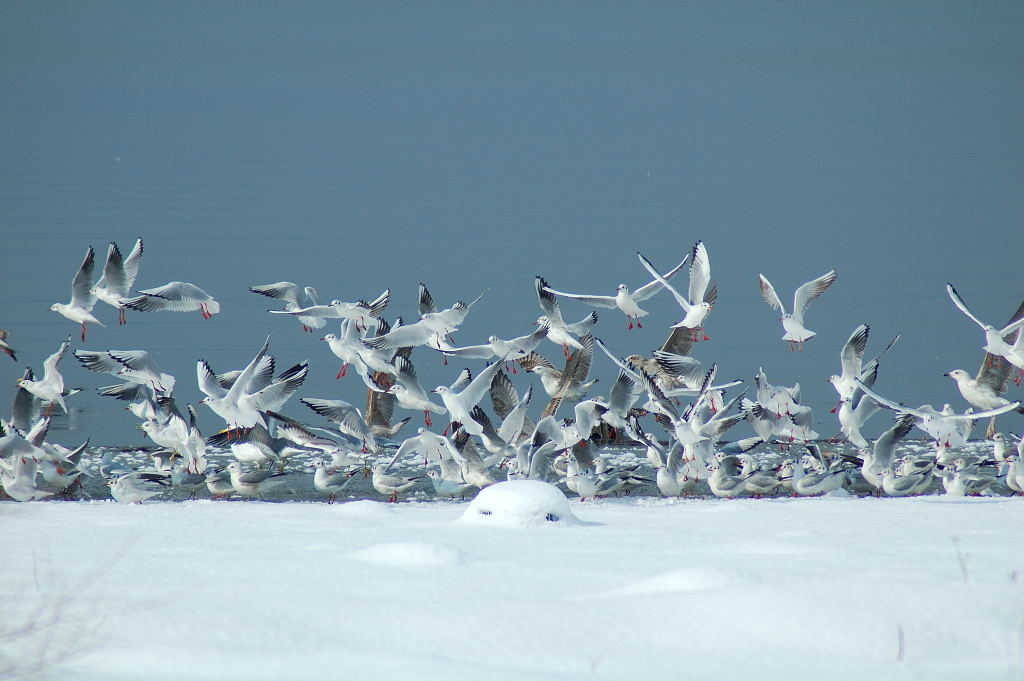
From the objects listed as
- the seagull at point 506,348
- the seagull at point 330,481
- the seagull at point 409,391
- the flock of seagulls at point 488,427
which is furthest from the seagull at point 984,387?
the seagull at point 330,481

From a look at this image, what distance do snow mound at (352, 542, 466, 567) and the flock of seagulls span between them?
3971 mm

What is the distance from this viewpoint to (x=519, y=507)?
17.3ft

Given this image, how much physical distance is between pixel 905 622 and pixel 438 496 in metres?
5.46

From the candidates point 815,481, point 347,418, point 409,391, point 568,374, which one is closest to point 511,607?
point 815,481

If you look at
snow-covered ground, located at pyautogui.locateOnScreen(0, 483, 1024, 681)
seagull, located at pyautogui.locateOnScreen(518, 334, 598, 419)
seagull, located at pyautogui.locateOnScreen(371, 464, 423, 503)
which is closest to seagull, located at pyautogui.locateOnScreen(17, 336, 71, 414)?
seagull, located at pyautogui.locateOnScreen(371, 464, 423, 503)

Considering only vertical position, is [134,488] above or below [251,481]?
above

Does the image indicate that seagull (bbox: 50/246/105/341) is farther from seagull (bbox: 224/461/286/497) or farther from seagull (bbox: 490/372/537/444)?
seagull (bbox: 490/372/537/444)

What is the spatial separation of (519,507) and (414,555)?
129 cm

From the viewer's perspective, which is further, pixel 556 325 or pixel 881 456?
pixel 556 325

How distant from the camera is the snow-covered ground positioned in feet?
9.45

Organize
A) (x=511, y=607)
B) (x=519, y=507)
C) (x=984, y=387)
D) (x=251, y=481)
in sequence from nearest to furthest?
(x=511, y=607) → (x=519, y=507) → (x=251, y=481) → (x=984, y=387)

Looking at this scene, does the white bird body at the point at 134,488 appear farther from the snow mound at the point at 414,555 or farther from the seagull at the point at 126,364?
the snow mound at the point at 414,555

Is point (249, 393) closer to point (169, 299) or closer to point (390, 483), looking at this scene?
point (390, 483)

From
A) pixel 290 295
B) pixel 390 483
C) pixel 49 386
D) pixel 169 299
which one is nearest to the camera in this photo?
pixel 390 483
